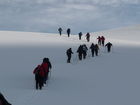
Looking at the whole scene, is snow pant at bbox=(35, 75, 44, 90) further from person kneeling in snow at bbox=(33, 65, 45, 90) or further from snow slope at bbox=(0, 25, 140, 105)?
snow slope at bbox=(0, 25, 140, 105)

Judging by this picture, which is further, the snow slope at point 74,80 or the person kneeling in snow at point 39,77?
the person kneeling in snow at point 39,77

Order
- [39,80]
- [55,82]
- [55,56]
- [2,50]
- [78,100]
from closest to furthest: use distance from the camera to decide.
→ 1. [78,100]
2. [39,80]
3. [55,82]
4. [55,56]
5. [2,50]

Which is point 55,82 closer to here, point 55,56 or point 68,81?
point 68,81

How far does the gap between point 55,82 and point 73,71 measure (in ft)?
10.6

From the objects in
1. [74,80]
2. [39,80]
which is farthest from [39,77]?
[74,80]

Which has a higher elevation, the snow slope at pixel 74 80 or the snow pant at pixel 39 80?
the snow pant at pixel 39 80

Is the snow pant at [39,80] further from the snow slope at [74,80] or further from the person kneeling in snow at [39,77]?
the snow slope at [74,80]

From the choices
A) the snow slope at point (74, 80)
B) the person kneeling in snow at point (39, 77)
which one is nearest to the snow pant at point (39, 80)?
the person kneeling in snow at point (39, 77)

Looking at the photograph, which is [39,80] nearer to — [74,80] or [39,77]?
[39,77]

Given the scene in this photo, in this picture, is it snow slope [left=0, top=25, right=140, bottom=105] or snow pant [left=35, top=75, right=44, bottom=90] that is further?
snow pant [left=35, top=75, right=44, bottom=90]

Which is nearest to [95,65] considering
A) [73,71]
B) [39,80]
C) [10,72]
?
[73,71]

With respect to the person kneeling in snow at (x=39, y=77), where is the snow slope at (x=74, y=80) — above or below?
below

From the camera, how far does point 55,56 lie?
26.9 m

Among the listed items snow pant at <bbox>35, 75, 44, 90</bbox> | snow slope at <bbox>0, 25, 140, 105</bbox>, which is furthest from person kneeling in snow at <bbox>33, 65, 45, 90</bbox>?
snow slope at <bbox>0, 25, 140, 105</bbox>
